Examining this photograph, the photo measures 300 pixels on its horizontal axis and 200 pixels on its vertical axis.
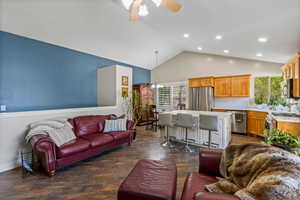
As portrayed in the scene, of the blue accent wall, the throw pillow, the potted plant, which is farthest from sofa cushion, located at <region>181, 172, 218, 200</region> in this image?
the blue accent wall

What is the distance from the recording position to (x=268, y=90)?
5.41 metres

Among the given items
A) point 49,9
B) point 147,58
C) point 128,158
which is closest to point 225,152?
point 128,158

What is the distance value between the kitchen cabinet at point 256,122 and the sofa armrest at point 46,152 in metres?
5.91

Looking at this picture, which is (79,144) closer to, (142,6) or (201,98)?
(142,6)

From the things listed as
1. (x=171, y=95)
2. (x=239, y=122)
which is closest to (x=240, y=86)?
(x=239, y=122)

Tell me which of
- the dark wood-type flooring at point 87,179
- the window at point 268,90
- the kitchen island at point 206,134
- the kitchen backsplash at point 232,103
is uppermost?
the window at point 268,90

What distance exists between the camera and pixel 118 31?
14.9 feet

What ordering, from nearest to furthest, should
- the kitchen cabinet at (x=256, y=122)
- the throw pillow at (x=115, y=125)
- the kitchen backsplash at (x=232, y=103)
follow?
the throw pillow at (x=115, y=125) < the kitchen cabinet at (x=256, y=122) < the kitchen backsplash at (x=232, y=103)

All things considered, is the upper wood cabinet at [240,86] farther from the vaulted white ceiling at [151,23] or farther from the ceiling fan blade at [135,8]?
the ceiling fan blade at [135,8]

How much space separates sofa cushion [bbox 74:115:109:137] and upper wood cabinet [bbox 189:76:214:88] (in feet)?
13.8

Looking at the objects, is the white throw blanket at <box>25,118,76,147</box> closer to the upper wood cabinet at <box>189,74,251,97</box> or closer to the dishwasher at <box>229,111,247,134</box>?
the upper wood cabinet at <box>189,74,251,97</box>

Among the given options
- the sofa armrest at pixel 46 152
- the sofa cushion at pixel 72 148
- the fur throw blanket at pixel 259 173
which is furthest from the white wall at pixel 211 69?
the sofa armrest at pixel 46 152

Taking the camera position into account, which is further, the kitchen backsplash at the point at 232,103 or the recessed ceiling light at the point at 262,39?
the kitchen backsplash at the point at 232,103

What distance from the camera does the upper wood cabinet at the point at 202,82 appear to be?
608cm
